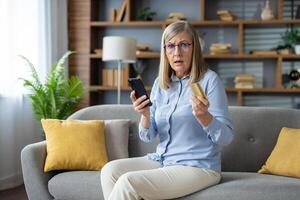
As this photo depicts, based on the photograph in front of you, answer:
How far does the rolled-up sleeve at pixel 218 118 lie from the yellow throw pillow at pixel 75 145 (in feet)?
2.85

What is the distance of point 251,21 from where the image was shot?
4.50 meters

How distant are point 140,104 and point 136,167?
313 mm

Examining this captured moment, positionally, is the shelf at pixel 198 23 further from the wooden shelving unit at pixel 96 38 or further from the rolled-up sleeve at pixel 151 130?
the rolled-up sleeve at pixel 151 130

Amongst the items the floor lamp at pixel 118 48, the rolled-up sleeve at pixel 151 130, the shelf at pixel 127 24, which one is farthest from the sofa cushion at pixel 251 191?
the shelf at pixel 127 24

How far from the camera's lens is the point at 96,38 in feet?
16.6

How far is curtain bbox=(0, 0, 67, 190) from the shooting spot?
384 centimetres

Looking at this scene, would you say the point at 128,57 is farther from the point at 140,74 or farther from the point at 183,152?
the point at 183,152

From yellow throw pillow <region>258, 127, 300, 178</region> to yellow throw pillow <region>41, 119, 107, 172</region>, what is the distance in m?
0.97

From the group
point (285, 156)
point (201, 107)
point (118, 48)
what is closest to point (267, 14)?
point (118, 48)

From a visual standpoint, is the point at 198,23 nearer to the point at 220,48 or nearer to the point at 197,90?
the point at 220,48

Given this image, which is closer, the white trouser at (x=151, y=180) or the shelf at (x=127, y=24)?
the white trouser at (x=151, y=180)

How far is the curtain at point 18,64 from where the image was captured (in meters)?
3.84

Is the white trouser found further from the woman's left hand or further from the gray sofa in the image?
the woman's left hand

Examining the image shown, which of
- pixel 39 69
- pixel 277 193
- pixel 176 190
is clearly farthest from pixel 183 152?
pixel 39 69
